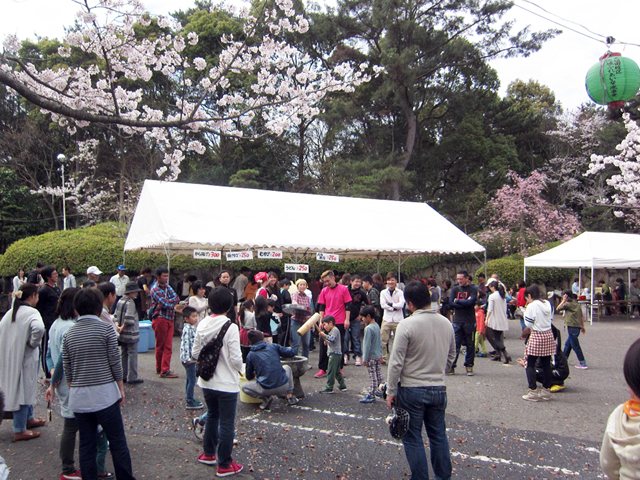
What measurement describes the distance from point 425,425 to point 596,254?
14854 millimetres

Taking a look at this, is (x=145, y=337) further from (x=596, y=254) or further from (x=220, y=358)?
(x=596, y=254)

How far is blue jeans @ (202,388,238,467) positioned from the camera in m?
4.26

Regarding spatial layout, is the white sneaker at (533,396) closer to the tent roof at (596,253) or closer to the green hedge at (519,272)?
the tent roof at (596,253)

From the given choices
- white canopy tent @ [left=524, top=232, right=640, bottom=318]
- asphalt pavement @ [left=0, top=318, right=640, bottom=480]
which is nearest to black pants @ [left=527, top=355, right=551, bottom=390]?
asphalt pavement @ [left=0, top=318, right=640, bottom=480]

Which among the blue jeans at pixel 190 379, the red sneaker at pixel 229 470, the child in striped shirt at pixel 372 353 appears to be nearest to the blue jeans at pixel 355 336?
the child in striped shirt at pixel 372 353

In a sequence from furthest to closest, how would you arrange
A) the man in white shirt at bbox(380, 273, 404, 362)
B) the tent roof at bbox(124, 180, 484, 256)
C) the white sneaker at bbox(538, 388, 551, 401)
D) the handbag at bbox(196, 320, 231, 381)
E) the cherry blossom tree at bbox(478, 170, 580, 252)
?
the cherry blossom tree at bbox(478, 170, 580, 252), the tent roof at bbox(124, 180, 484, 256), the man in white shirt at bbox(380, 273, 404, 362), the white sneaker at bbox(538, 388, 551, 401), the handbag at bbox(196, 320, 231, 381)

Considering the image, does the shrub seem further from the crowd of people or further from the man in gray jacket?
the man in gray jacket

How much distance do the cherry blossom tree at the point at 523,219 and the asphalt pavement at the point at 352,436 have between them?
16.1 metres

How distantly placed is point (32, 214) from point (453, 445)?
24.5m

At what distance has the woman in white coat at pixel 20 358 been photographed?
16.9 ft

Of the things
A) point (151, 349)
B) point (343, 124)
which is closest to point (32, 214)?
point (343, 124)

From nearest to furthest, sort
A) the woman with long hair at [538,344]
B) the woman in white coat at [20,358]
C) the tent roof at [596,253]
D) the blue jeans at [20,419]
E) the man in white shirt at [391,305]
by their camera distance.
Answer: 1. the woman in white coat at [20,358]
2. the blue jeans at [20,419]
3. the woman with long hair at [538,344]
4. the man in white shirt at [391,305]
5. the tent roof at [596,253]

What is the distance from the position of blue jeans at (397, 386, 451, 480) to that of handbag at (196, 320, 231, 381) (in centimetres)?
147

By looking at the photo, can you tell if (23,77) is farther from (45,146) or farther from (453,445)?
(45,146)
